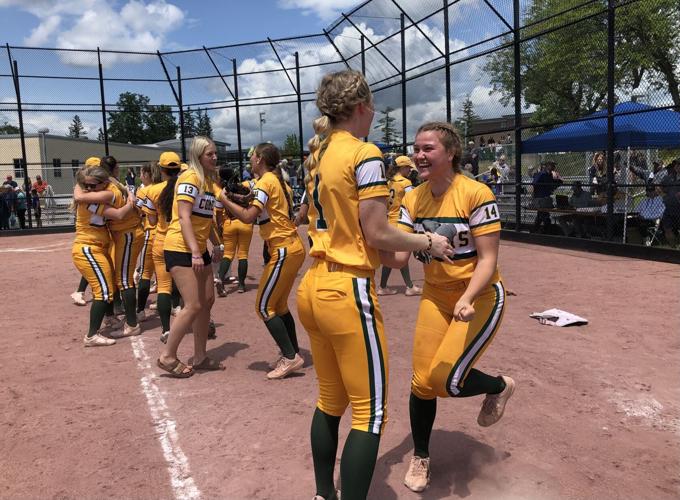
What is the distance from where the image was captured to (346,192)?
232 centimetres

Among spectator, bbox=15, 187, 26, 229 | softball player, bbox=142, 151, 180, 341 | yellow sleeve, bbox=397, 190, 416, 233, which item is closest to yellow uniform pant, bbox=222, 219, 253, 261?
softball player, bbox=142, 151, 180, 341

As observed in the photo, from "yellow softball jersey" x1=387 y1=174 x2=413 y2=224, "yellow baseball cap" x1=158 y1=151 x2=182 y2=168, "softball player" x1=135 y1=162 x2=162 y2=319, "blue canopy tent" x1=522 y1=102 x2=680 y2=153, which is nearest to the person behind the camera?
"yellow baseball cap" x1=158 y1=151 x2=182 y2=168

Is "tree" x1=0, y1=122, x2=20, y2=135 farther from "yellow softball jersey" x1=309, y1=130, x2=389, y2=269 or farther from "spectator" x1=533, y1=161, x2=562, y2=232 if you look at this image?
"yellow softball jersey" x1=309, y1=130, x2=389, y2=269

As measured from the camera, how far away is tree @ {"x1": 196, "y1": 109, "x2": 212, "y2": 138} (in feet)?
70.0

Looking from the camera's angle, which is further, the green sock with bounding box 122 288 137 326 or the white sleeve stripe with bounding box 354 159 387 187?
the green sock with bounding box 122 288 137 326

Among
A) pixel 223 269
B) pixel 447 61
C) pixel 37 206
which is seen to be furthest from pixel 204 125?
pixel 223 269

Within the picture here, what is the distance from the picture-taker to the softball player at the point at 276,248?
473 cm

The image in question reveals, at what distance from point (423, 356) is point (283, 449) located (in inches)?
44.1

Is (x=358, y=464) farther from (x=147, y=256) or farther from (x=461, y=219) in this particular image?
(x=147, y=256)

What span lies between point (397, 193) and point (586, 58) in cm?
1291

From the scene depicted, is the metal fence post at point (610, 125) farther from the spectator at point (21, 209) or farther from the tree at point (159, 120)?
the spectator at point (21, 209)

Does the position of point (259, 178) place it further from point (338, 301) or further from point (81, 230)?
point (338, 301)

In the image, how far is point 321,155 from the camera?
8.12 feet

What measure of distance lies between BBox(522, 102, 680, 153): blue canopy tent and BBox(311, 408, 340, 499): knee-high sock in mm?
9436
